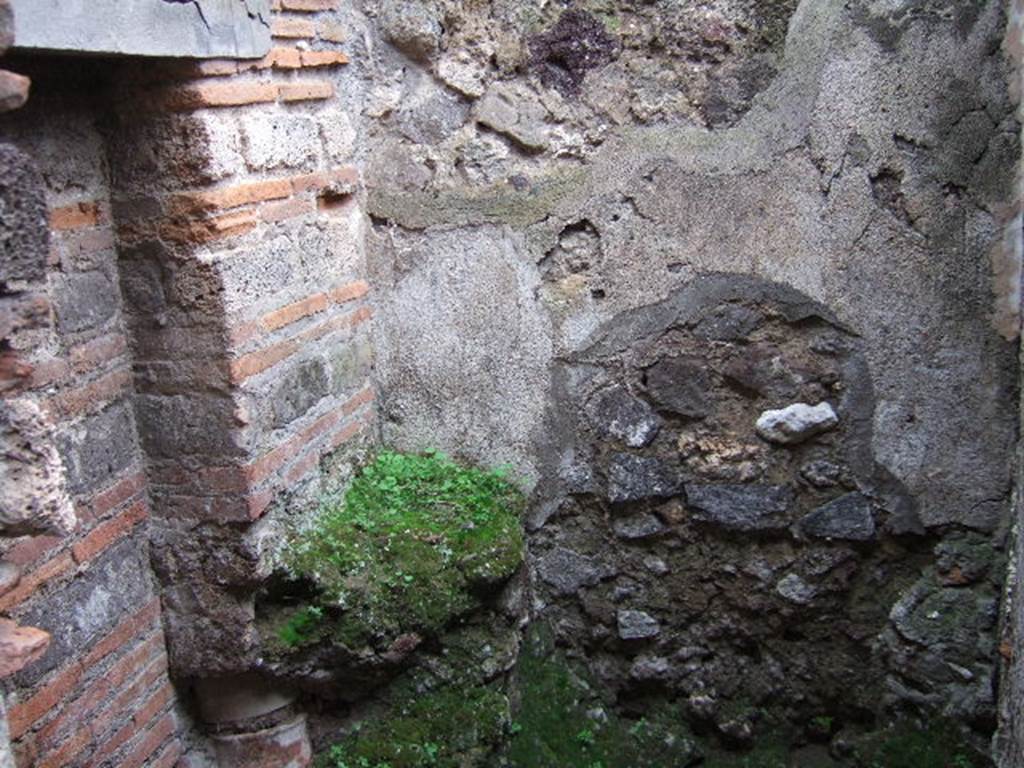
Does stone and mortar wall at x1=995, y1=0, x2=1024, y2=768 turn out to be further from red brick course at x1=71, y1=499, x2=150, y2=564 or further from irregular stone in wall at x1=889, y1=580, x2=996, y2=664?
red brick course at x1=71, y1=499, x2=150, y2=564

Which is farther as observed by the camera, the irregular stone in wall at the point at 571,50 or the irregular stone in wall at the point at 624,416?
the irregular stone in wall at the point at 624,416

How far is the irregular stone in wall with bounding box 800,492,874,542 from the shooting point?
2.76 m

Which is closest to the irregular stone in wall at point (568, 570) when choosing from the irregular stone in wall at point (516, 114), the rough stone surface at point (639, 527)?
the rough stone surface at point (639, 527)

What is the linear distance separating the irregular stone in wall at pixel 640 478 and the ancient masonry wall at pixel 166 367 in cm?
84

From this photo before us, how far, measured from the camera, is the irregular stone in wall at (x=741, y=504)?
110 inches

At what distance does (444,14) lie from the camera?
280 cm

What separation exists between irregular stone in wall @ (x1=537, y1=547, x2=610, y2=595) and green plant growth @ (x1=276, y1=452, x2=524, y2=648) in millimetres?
186

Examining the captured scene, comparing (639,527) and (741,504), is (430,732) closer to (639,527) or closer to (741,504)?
(639,527)

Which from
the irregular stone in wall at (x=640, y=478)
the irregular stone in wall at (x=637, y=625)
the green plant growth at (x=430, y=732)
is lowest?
the green plant growth at (x=430, y=732)

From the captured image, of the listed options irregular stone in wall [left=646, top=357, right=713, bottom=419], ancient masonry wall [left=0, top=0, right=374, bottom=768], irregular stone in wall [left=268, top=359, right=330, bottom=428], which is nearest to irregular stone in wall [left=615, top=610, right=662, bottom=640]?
irregular stone in wall [left=646, top=357, right=713, bottom=419]

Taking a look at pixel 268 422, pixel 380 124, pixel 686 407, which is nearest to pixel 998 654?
pixel 686 407

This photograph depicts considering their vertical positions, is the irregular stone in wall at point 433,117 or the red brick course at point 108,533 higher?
the irregular stone in wall at point 433,117

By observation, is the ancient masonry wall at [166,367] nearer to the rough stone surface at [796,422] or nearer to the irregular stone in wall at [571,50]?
the irregular stone in wall at [571,50]

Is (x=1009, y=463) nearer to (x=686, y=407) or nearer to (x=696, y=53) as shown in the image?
(x=686, y=407)
